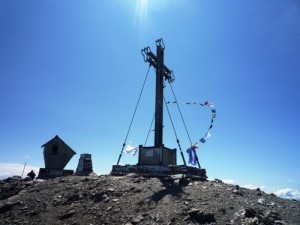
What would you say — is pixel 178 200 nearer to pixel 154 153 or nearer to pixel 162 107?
pixel 154 153

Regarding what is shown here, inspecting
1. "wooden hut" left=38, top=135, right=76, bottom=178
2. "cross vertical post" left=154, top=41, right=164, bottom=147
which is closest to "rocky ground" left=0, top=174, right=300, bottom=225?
"cross vertical post" left=154, top=41, right=164, bottom=147

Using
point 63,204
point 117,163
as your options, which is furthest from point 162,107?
point 63,204

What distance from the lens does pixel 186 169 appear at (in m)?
17.7

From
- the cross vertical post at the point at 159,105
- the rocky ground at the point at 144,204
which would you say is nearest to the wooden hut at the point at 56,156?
the rocky ground at the point at 144,204

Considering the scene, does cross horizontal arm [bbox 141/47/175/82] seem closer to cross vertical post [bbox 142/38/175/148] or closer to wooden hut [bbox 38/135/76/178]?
cross vertical post [bbox 142/38/175/148]

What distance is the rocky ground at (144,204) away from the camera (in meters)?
10.1

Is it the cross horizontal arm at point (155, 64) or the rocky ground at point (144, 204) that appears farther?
the cross horizontal arm at point (155, 64)

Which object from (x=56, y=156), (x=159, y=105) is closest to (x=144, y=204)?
(x=159, y=105)

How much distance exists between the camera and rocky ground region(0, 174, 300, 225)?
10.1 metres

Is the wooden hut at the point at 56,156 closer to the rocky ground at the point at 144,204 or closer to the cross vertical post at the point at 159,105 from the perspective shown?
the rocky ground at the point at 144,204

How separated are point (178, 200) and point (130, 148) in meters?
9.65

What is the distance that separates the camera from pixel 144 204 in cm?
1202

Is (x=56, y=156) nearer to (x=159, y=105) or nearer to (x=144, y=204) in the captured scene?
(x=159, y=105)

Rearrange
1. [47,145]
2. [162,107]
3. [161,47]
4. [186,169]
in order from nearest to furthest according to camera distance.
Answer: [186,169]
[162,107]
[161,47]
[47,145]
